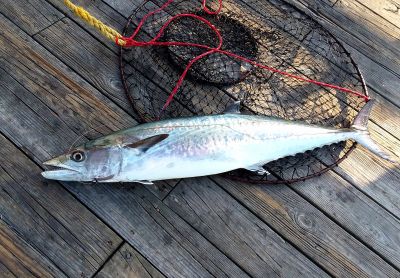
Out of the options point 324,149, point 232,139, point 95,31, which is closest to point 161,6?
point 95,31

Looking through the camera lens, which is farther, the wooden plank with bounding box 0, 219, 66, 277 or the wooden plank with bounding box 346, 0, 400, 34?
the wooden plank with bounding box 346, 0, 400, 34

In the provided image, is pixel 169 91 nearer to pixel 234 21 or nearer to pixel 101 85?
pixel 101 85

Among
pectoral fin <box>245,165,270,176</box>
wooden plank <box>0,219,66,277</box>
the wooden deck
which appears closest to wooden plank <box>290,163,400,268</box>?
the wooden deck

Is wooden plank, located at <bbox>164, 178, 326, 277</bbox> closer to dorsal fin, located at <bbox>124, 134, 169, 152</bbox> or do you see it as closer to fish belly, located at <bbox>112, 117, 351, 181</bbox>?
fish belly, located at <bbox>112, 117, 351, 181</bbox>

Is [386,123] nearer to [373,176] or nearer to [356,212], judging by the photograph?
[373,176]

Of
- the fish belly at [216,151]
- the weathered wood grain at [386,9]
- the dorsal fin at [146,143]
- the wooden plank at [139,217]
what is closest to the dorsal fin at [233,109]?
the fish belly at [216,151]
